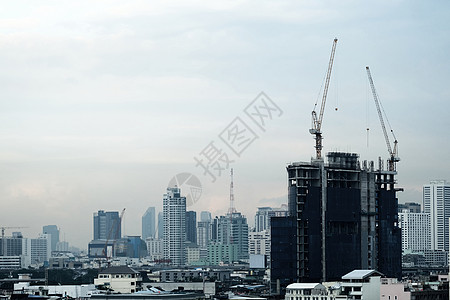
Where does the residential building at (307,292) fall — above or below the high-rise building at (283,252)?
below

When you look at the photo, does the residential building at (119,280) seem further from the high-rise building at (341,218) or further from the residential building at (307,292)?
the residential building at (307,292)

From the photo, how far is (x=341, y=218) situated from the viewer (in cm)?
15800

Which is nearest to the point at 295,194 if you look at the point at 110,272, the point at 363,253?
the point at 363,253

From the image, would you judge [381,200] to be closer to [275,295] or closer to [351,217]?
[351,217]

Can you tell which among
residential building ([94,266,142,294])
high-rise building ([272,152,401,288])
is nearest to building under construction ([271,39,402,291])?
high-rise building ([272,152,401,288])

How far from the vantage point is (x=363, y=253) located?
160375 mm

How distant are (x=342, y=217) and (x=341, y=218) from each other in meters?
0.34

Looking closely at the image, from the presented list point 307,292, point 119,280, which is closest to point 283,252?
point 119,280

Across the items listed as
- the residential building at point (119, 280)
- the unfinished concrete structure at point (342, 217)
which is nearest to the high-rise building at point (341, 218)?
the unfinished concrete structure at point (342, 217)

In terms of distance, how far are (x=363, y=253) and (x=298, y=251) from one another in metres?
13.4

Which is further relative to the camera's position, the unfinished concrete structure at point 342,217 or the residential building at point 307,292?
the unfinished concrete structure at point 342,217

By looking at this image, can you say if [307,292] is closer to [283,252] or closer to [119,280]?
[283,252]

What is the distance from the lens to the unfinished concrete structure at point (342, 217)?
15325 cm

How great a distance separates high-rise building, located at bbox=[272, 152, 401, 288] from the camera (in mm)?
153125
